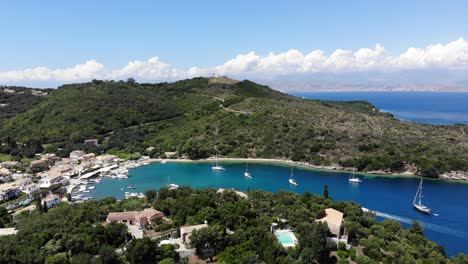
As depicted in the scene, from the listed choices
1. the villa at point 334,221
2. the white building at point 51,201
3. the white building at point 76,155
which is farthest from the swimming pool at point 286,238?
the white building at point 76,155

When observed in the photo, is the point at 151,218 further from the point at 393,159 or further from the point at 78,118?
the point at 78,118

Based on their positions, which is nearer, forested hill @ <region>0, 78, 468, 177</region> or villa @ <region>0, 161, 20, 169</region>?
villa @ <region>0, 161, 20, 169</region>

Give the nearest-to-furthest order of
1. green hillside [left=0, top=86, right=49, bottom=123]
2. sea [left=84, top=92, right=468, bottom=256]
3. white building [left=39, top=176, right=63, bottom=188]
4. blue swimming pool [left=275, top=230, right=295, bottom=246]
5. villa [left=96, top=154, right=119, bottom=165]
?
blue swimming pool [left=275, top=230, right=295, bottom=246]
sea [left=84, top=92, right=468, bottom=256]
white building [left=39, top=176, right=63, bottom=188]
villa [left=96, top=154, right=119, bottom=165]
green hillside [left=0, top=86, right=49, bottom=123]

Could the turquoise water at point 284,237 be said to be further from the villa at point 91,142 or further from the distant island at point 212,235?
the villa at point 91,142

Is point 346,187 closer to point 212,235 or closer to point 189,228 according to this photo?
point 189,228

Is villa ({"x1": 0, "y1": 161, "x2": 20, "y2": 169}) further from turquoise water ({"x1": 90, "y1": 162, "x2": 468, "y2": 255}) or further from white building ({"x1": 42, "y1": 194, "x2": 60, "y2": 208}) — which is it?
white building ({"x1": 42, "y1": 194, "x2": 60, "y2": 208})

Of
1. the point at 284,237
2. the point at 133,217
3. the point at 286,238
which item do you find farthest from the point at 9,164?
the point at 286,238

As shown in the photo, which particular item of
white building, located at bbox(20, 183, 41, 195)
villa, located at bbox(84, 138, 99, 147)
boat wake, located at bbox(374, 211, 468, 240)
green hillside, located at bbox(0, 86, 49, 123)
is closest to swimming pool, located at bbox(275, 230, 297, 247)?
boat wake, located at bbox(374, 211, 468, 240)
